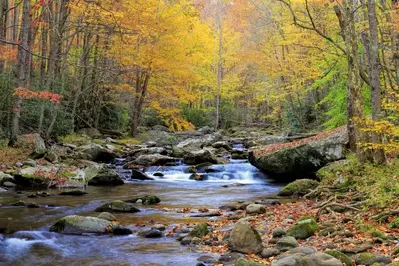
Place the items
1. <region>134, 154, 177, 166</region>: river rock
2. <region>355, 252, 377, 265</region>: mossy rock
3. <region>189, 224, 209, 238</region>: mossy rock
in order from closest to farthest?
<region>355, 252, 377, 265</region>: mossy rock
<region>189, 224, 209, 238</region>: mossy rock
<region>134, 154, 177, 166</region>: river rock

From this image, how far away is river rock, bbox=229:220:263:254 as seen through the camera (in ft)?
18.6

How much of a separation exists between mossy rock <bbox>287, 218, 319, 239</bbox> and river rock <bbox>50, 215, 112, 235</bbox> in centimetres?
321

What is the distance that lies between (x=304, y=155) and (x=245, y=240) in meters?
7.88

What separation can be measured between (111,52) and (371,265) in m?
18.6

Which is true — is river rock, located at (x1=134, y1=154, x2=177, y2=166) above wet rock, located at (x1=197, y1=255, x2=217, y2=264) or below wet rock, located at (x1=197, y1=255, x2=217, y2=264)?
above

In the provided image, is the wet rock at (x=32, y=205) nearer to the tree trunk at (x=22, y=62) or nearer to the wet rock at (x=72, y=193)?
the wet rock at (x=72, y=193)

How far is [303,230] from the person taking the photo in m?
6.23

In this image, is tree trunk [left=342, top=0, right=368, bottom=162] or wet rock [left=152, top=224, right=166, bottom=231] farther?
tree trunk [left=342, top=0, right=368, bottom=162]

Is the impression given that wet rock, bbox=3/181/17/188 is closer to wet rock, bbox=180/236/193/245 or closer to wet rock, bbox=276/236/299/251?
wet rock, bbox=180/236/193/245

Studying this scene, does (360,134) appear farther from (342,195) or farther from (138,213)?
(138,213)

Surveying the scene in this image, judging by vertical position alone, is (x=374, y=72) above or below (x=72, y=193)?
above

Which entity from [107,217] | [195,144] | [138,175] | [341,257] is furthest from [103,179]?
[195,144]

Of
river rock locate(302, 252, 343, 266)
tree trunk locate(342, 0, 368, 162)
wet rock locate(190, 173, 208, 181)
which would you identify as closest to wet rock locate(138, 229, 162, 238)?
river rock locate(302, 252, 343, 266)

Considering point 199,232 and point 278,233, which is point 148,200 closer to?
point 199,232
